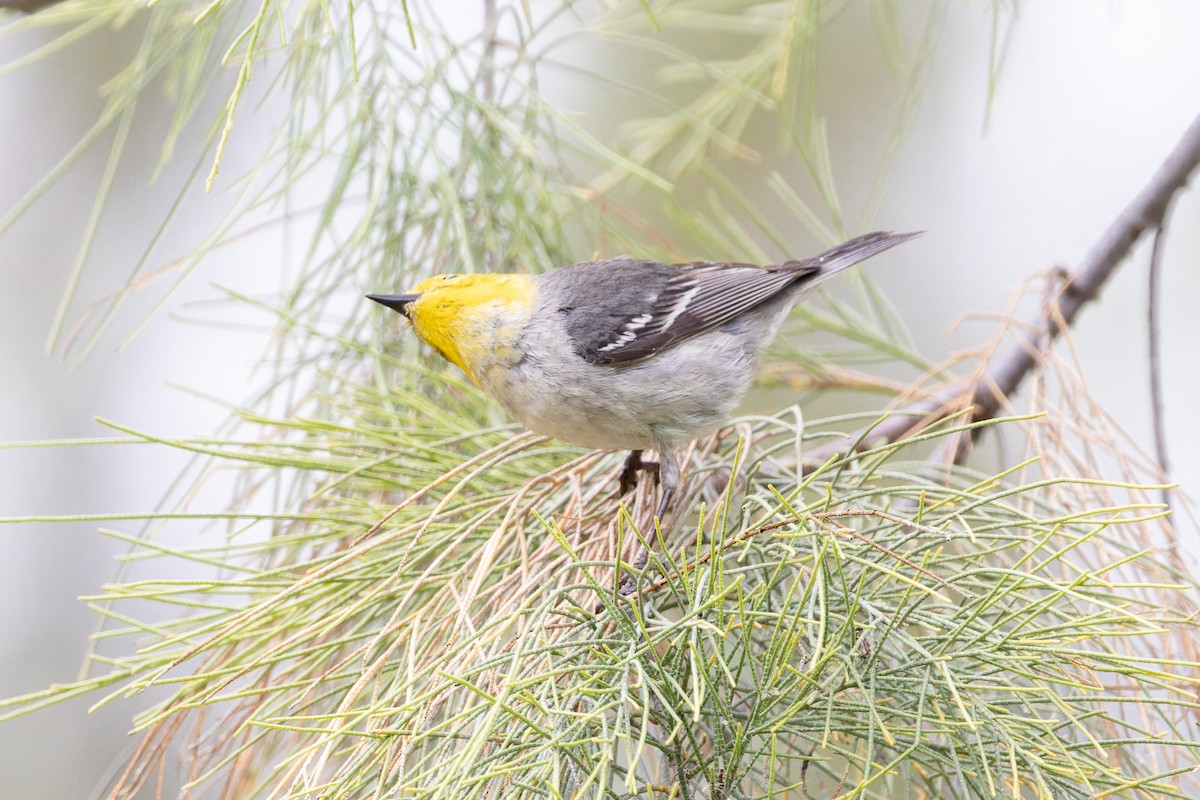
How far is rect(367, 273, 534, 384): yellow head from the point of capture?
6.47 feet

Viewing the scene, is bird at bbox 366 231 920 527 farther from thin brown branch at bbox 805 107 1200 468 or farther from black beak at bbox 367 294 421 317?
thin brown branch at bbox 805 107 1200 468

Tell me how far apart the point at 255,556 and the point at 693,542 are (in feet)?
2.77

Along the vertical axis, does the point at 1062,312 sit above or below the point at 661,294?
above

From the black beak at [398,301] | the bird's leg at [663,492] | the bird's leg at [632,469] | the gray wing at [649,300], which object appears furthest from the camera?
the gray wing at [649,300]

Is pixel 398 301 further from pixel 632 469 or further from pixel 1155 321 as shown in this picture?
pixel 1155 321

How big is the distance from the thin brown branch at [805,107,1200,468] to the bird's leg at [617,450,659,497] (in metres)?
0.32

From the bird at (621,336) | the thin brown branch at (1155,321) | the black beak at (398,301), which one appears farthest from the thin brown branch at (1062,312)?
the black beak at (398,301)

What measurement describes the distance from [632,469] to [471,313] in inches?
17.6

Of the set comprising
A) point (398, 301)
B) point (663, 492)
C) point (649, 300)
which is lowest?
point (663, 492)

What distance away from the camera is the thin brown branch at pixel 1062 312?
195cm

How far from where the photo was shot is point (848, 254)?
2.22 m

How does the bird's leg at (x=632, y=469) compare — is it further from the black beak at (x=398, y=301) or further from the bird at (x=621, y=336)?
the black beak at (x=398, y=301)

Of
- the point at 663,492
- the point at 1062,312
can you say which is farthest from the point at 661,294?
the point at 1062,312

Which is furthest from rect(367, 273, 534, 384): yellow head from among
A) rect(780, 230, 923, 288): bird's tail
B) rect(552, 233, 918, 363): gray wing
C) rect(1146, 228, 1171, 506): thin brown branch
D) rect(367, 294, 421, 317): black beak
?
rect(1146, 228, 1171, 506): thin brown branch
